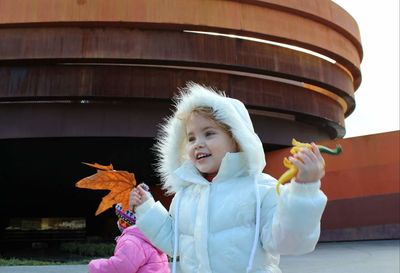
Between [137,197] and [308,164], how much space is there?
0.98 metres

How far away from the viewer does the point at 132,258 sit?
273 centimetres

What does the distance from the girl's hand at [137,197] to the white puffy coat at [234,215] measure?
0.10 feet

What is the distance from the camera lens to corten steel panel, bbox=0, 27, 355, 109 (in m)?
13.2

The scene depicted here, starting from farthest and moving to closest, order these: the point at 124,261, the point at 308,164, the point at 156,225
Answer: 1. the point at 124,261
2. the point at 156,225
3. the point at 308,164

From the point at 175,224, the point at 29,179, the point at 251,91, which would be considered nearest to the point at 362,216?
the point at 251,91

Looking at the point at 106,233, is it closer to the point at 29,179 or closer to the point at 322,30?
the point at 29,179

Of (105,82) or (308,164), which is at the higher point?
(105,82)

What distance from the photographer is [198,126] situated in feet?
6.63

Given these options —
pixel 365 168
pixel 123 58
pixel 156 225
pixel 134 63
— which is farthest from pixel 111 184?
pixel 365 168

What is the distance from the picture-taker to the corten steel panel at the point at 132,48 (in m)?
13.2

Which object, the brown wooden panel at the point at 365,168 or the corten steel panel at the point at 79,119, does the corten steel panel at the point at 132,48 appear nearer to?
the corten steel panel at the point at 79,119

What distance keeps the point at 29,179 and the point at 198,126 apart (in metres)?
19.3

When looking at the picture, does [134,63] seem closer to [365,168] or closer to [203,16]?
[203,16]

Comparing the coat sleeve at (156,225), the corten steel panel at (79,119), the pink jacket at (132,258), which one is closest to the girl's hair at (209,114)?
the coat sleeve at (156,225)
